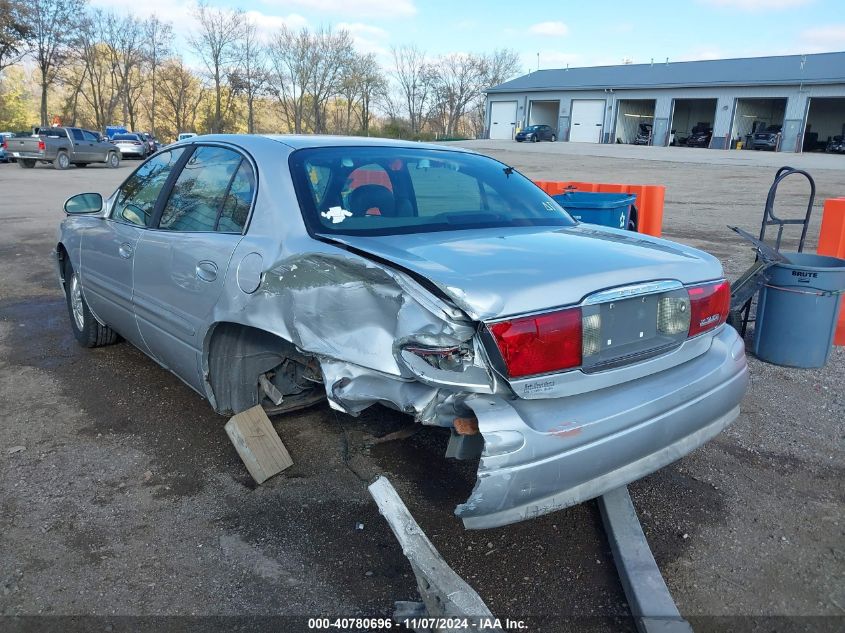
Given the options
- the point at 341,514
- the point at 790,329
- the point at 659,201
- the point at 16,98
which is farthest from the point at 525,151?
the point at 16,98

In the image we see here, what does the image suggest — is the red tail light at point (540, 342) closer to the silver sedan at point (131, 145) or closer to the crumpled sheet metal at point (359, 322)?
the crumpled sheet metal at point (359, 322)

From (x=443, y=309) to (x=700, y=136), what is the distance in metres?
49.7

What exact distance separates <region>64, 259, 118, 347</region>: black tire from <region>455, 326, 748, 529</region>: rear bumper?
12.7 feet

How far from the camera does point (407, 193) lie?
3.29 m

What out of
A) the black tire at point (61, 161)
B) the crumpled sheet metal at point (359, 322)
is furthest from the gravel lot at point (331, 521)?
the black tire at point (61, 161)

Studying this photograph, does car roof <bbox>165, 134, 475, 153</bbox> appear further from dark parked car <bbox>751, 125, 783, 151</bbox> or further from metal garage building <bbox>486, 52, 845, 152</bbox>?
metal garage building <bbox>486, 52, 845, 152</bbox>

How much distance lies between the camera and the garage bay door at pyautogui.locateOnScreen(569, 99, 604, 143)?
5006 centimetres

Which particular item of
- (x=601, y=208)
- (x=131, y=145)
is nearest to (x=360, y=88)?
(x=131, y=145)

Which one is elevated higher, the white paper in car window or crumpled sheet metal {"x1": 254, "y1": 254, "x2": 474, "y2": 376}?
the white paper in car window

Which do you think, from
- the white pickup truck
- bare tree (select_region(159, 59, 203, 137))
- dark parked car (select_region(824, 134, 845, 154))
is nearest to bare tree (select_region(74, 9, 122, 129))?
bare tree (select_region(159, 59, 203, 137))

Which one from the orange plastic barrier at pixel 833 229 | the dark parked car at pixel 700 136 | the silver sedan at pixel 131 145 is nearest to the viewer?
the orange plastic barrier at pixel 833 229

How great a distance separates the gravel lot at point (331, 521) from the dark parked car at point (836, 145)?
44.8 m

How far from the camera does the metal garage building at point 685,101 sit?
4238cm

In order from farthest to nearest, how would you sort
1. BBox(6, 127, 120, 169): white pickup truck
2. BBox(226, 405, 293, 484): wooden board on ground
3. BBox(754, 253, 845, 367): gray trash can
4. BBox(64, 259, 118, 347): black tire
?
BBox(6, 127, 120, 169): white pickup truck, BBox(64, 259, 118, 347): black tire, BBox(754, 253, 845, 367): gray trash can, BBox(226, 405, 293, 484): wooden board on ground
